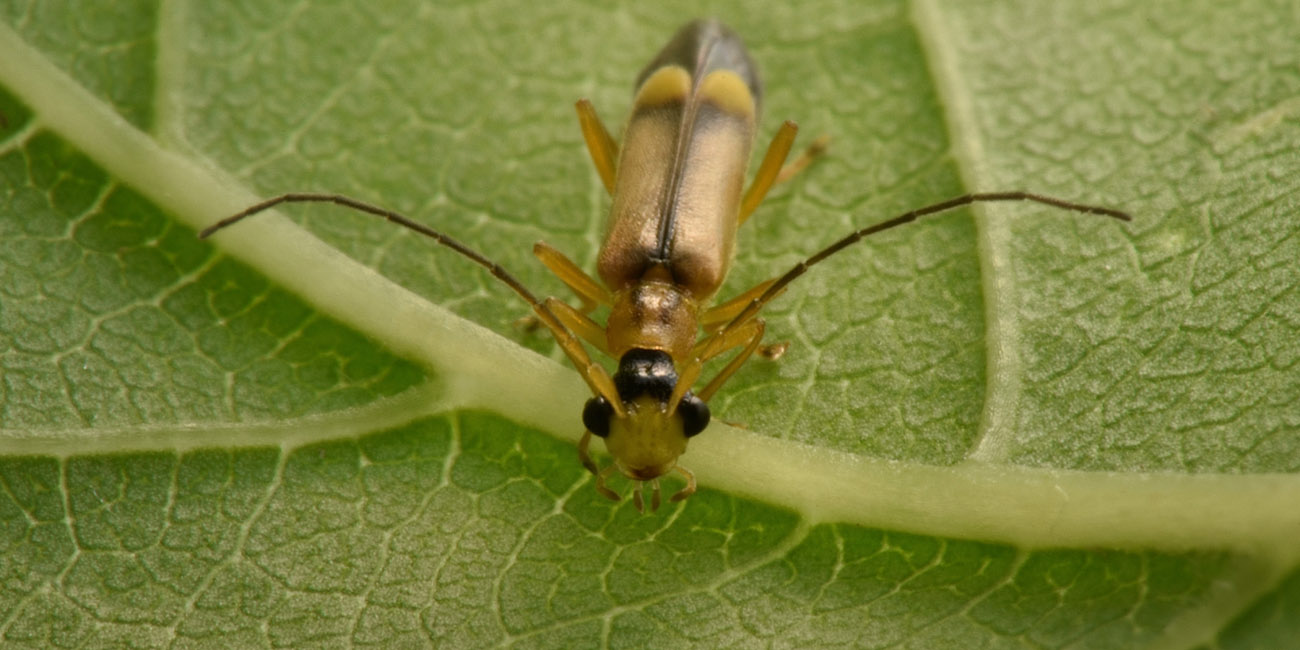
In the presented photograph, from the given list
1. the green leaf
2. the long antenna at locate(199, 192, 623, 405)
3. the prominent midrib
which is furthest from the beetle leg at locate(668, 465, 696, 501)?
the prominent midrib

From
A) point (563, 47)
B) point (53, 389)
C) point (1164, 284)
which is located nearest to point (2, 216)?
point (53, 389)

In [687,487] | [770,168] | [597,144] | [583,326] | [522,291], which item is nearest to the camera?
[687,487]

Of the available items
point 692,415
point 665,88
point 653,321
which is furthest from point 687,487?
point 665,88

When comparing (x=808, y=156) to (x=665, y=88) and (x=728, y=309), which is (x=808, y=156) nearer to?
(x=665, y=88)

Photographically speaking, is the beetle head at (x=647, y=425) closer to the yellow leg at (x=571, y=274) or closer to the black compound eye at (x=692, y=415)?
the black compound eye at (x=692, y=415)

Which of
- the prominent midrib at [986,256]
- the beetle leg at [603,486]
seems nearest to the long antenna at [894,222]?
the prominent midrib at [986,256]

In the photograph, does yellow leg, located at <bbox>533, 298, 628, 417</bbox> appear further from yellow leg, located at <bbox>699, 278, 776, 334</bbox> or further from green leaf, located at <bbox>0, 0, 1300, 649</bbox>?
yellow leg, located at <bbox>699, 278, 776, 334</bbox>
